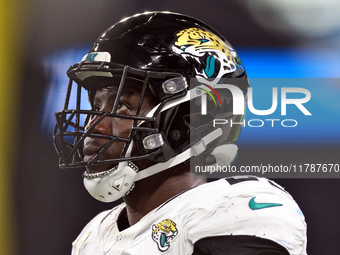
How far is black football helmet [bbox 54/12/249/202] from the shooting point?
4.53ft

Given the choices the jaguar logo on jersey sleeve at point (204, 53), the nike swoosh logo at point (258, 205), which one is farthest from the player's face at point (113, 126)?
the nike swoosh logo at point (258, 205)

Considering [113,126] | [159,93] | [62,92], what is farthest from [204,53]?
[62,92]

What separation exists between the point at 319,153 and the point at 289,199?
31.3 inches

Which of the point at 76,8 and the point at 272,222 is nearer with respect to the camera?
the point at 272,222

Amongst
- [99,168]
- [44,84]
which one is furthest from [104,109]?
[44,84]

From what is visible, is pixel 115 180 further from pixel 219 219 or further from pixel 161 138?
pixel 219 219

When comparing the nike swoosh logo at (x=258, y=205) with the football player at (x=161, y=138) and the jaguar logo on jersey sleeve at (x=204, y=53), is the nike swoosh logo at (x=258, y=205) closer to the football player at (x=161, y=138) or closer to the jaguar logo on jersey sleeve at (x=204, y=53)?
the football player at (x=161, y=138)

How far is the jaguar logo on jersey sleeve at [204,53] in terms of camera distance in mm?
1444

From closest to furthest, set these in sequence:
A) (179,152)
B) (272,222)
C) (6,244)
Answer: (272,222), (179,152), (6,244)

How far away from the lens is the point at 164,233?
1278mm

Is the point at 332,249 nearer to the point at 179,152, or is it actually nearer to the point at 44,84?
the point at 179,152

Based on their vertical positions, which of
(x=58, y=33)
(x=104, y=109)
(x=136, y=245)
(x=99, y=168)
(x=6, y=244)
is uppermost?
(x=58, y=33)

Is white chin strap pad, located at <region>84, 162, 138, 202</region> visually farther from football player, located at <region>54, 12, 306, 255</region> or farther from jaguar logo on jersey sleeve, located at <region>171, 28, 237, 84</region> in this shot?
jaguar logo on jersey sleeve, located at <region>171, 28, 237, 84</region>

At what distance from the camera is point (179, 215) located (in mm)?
1296
